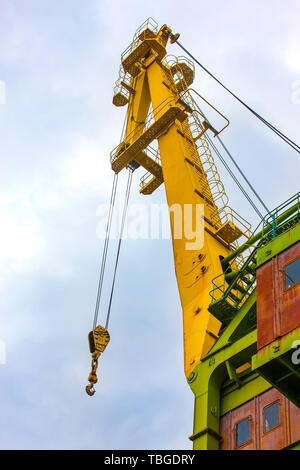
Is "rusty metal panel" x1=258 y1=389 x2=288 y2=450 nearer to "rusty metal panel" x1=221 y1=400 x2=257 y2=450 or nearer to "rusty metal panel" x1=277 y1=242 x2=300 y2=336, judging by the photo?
"rusty metal panel" x1=221 y1=400 x2=257 y2=450

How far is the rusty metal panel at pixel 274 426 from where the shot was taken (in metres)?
11.2

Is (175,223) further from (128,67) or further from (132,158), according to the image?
→ (128,67)

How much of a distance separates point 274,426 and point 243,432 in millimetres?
905

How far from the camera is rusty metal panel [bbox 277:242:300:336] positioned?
10.7m

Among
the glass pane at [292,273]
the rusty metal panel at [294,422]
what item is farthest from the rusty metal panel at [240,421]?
the glass pane at [292,273]

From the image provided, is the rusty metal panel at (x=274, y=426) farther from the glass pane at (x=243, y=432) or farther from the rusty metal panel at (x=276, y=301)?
the rusty metal panel at (x=276, y=301)

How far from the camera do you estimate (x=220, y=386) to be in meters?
13.5

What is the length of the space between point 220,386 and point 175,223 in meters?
5.19

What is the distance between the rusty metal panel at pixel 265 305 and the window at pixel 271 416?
1454 millimetres

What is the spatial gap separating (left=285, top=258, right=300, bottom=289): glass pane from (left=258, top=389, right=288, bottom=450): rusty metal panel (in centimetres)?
205

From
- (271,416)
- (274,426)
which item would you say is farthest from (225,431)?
(274,426)

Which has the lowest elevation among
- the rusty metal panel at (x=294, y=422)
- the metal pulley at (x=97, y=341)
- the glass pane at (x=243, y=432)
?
the rusty metal panel at (x=294, y=422)

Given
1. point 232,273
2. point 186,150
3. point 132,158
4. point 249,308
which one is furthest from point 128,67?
point 249,308

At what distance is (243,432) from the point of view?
1230 cm
